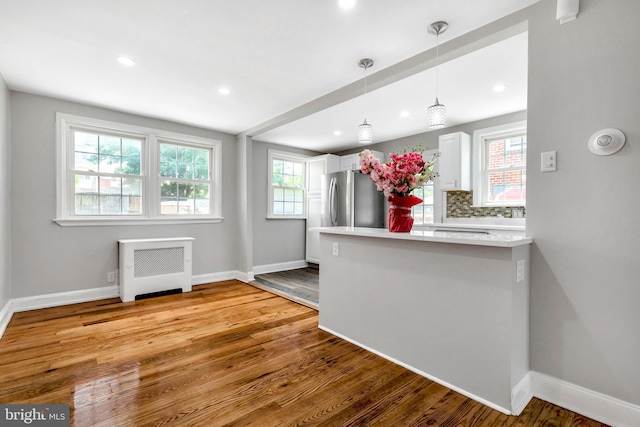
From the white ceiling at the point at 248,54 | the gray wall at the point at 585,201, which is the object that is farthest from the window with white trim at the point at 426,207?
the gray wall at the point at 585,201

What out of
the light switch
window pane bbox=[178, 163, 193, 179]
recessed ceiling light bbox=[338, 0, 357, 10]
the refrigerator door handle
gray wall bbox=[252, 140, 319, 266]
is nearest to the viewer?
the light switch

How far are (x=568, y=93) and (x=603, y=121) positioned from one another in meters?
0.25

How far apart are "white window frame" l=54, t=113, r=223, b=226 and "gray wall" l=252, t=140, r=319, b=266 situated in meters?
0.69

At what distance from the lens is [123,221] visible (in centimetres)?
397

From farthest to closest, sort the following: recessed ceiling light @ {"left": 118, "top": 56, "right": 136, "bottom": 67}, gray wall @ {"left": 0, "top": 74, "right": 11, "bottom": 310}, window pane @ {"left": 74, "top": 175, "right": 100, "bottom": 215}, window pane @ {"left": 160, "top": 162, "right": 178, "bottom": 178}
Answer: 1. window pane @ {"left": 160, "top": 162, "right": 178, "bottom": 178}
2. window pane @ {"left": 74, "top": 175, "right": 100, "bottom": 215}
3. gray wall @ {"left": 0, "top": 74, "right": 11, "bottom": 310}
4. recessed ceiling light @ {"left": 118, "top": 56, "right": 136, "bottom": 67}

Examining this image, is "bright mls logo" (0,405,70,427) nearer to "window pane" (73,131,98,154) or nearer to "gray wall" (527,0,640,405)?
"gray wall" (527,0,640,405)

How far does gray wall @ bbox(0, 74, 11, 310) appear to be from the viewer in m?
2.92

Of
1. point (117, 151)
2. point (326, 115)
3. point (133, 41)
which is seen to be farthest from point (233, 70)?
point (117, 151)

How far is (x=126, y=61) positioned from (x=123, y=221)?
84.7 inches

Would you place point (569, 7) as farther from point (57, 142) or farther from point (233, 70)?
point (57, 142)

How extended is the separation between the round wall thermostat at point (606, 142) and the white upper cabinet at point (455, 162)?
97.0 inches

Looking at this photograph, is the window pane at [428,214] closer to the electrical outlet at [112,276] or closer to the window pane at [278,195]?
the window pane at [278,195]

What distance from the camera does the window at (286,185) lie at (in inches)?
220

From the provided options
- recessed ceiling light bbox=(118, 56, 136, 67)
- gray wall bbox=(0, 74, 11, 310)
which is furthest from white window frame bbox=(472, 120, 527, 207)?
gray wall bbox=(0, 74, 11, 310)
